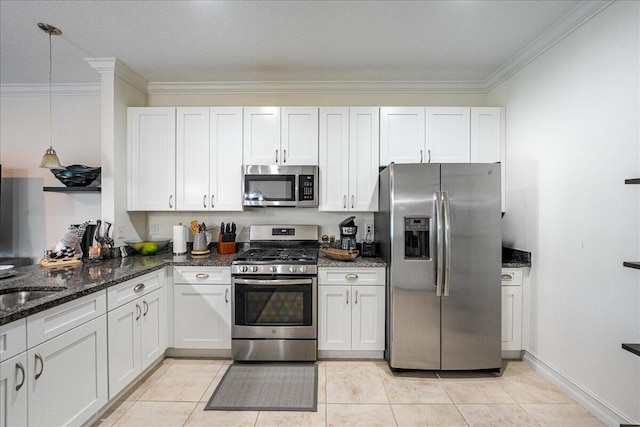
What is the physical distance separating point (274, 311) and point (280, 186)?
1.18m

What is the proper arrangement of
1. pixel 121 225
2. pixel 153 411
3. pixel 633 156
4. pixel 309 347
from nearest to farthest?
pixel 633 156 → pixel 153 411 → pixel 309 347 → pixel 121 225

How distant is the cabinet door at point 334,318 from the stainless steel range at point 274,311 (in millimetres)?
71

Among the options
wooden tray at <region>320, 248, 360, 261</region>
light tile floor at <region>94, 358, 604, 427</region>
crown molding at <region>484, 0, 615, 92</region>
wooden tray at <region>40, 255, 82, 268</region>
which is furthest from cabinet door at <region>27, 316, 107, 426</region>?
crown molding at <region>484, 0, 615, 92</region>

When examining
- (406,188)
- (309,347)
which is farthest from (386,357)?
(406,188)

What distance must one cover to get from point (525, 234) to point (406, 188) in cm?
125

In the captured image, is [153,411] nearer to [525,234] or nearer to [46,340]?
[46,340]

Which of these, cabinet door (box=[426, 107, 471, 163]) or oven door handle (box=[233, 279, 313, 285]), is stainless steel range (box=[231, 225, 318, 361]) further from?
cabinet door (box=[426, 107, 471, 163])

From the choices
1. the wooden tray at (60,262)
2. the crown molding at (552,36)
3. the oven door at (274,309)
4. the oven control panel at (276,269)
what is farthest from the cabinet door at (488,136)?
the wooden tray at (60,262)

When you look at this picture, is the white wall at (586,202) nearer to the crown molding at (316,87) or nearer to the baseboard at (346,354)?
the crown molding at (316,87)

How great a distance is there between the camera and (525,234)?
2.68 m

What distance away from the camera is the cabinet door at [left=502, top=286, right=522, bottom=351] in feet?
8.68

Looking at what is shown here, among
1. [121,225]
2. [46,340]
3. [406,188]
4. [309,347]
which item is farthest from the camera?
[121,225]

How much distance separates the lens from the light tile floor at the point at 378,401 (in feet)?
6.42

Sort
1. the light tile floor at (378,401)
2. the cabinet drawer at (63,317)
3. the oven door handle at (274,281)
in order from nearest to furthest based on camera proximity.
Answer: the cabinet drawer at (63,317) → the light tile floor at (378,401) → the oven door handle at (274,281)
